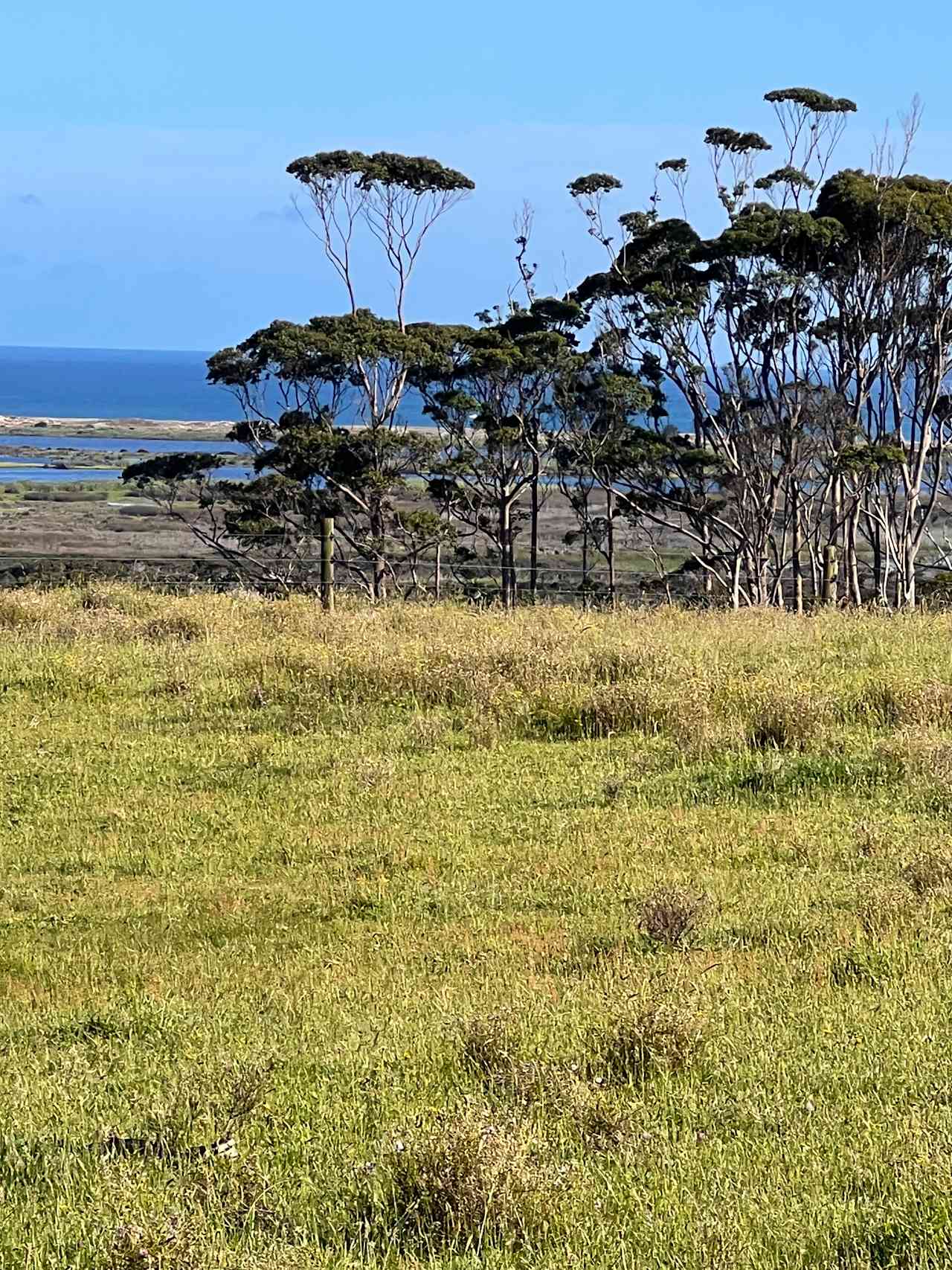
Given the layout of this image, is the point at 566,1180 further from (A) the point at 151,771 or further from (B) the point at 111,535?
(B) the point at 111,535

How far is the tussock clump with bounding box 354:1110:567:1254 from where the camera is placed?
158 inches

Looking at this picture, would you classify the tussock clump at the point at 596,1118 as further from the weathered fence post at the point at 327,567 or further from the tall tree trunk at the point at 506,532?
the tall tree trunk at the point at 506,532

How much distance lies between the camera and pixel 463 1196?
4074 mm

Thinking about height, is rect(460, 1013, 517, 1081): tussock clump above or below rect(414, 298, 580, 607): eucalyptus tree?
below

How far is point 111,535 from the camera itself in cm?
6438

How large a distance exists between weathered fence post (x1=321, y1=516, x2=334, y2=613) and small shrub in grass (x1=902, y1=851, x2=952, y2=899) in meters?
11.0

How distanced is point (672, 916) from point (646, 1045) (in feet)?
5.85

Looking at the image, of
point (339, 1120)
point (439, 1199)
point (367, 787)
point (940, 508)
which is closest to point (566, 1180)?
point (439, 1199)

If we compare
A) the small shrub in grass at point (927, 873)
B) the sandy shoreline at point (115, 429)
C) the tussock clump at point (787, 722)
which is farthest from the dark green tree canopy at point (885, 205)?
the sandy shoreline at point (115, 429)

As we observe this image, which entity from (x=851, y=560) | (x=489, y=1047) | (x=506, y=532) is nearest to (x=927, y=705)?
(x=489, y=1047)

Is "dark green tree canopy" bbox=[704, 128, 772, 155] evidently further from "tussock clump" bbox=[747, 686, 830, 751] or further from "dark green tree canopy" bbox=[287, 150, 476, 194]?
"tussock clump" bbox=[747, 686, 830, 751]

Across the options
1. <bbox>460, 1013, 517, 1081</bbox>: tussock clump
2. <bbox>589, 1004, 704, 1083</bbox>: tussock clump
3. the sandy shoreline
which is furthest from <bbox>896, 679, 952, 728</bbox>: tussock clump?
the sandy shoreline

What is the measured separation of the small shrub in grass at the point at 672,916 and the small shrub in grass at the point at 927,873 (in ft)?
3.43

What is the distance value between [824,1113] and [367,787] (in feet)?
18.9
